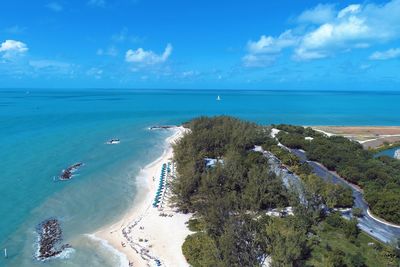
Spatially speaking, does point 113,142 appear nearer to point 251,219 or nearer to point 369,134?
point 251,219

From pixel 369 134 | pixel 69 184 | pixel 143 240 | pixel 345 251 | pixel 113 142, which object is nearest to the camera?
pixel 345 251

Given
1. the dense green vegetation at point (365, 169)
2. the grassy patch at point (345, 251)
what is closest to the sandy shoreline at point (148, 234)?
the grassy patch at point (345, 251)

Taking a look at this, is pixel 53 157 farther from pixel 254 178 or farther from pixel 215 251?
pixel 215 251

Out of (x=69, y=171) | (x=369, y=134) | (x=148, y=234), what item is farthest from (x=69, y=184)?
(x=369, y=134)

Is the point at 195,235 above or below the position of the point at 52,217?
above

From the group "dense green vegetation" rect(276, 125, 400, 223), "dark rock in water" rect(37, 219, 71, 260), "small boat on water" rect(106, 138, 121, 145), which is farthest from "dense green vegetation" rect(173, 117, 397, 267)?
"small boat on water" rect(106, 138, 121, 145)

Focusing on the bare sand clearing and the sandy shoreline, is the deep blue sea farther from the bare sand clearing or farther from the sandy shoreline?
the bare sand clearing

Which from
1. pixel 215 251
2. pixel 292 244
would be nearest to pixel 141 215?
pixel 215 251
